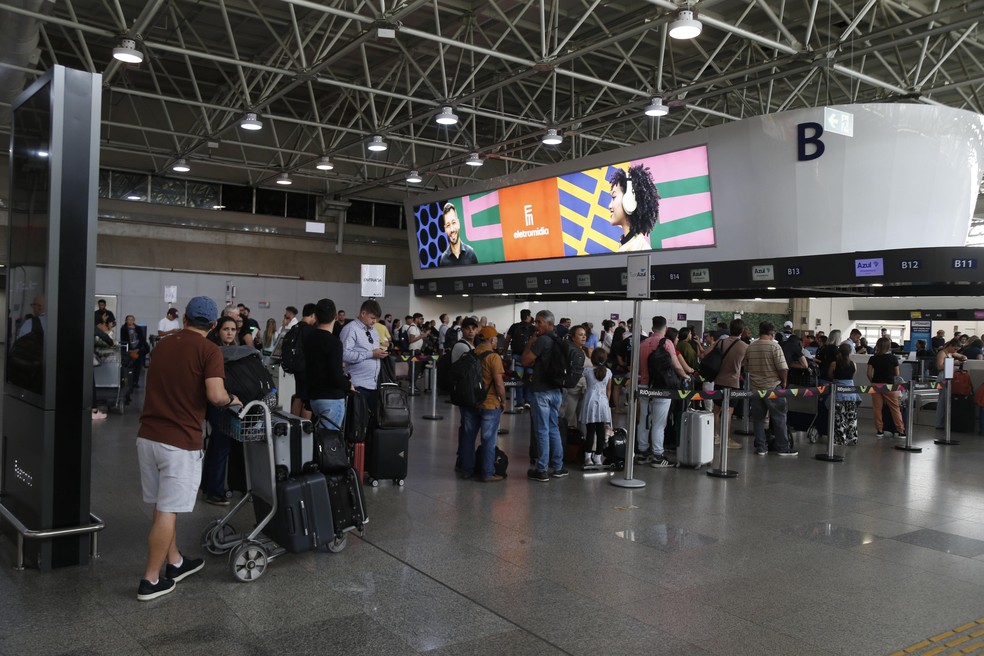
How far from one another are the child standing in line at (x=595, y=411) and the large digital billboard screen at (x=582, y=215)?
6677 mm

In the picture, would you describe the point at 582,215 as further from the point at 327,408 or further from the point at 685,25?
the point at 327,408

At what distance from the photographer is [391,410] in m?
7.44

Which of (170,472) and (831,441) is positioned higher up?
(170,472)

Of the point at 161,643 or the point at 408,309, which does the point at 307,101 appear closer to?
the point at 408,309

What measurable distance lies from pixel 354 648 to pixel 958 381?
13.1m

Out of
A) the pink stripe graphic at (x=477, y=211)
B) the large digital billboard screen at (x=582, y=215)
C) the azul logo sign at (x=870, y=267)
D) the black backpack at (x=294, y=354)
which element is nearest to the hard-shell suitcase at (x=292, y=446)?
the black backpack at (x=294, y=354)

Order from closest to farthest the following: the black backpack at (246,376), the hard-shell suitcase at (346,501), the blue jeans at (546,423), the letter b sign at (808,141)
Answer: the hard-shell suitcase at (346,501) < the black backpack at (246,376) < the blue jeans at (546,423) < the letter b sign at (808,141)

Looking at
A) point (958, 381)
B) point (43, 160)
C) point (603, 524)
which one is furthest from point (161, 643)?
point (958, 381)

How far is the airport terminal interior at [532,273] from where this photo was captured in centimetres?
447

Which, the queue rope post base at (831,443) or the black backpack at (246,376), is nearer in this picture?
the black backpack at (246,376)

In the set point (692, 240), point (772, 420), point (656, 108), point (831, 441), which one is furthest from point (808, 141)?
point (831, 441)

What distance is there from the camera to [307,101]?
2400cm

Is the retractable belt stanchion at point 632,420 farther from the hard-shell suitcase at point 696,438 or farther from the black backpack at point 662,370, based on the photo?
the black backpack at point 662,370

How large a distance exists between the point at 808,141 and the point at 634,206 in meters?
3.99
